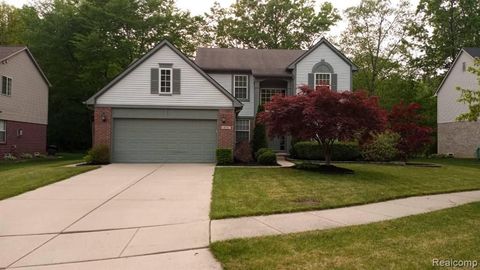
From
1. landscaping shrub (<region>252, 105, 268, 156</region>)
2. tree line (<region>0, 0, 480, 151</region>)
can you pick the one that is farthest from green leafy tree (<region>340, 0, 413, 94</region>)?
landscaping shrub (<region>252, 105, 268, 156</region>)

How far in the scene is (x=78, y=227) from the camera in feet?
22.8

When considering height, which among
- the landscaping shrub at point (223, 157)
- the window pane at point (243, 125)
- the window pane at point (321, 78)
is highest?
the window pane at point (321, 78)

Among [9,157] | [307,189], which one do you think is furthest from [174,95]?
[9,157]

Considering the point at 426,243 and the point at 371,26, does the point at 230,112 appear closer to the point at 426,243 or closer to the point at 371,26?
the point at 426,243

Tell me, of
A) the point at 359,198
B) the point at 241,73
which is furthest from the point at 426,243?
the point at 241,73

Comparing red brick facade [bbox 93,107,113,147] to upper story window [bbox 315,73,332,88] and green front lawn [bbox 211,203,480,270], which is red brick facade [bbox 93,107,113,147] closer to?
upper story window [bbox 315,73,332,88]

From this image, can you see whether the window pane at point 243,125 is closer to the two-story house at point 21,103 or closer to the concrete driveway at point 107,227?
the two-story house at point 21,103

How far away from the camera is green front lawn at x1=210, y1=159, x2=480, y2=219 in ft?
28.3

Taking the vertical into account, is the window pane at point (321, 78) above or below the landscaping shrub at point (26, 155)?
above

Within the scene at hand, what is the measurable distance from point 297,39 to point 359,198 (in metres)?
35.2

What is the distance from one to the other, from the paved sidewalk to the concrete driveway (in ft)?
1.55

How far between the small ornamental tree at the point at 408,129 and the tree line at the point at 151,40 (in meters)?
15.3

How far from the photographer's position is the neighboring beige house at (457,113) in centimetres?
2719

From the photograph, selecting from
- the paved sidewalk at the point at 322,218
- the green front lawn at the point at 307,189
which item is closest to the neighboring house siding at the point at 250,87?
the green front lawn at the point at 307,189
